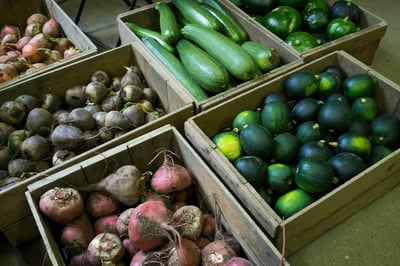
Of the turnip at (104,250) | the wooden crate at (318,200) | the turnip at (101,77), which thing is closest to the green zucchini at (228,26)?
the wooden crate at (318,200)

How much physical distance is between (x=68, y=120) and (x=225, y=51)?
70 cm

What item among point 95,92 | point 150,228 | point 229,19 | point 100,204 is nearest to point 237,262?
point 150,228

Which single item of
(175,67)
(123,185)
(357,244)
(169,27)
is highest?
(169,27)

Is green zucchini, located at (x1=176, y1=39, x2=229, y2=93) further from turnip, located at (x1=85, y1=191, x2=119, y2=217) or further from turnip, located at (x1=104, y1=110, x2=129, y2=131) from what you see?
turnip, located at (x1=85, y1=191, x2=119, y2=217)

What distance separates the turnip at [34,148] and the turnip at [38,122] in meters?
0.07

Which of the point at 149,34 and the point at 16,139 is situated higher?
the point at 149,34

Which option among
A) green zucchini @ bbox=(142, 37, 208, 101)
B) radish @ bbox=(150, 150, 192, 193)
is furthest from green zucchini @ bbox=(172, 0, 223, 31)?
radish @ bbox=(150, 150, 192, 193)

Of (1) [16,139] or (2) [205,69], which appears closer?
(1) [16,139]

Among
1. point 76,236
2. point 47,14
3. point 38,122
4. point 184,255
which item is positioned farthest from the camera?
point 47,14

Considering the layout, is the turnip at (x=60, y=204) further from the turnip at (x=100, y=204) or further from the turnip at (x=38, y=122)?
the turnip at (x=38, y=122)

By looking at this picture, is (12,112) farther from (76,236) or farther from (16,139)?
(76,236)

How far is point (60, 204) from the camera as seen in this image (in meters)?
1.11

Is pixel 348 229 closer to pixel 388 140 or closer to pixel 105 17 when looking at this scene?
pixel 388 140

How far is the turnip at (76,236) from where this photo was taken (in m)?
1.12
